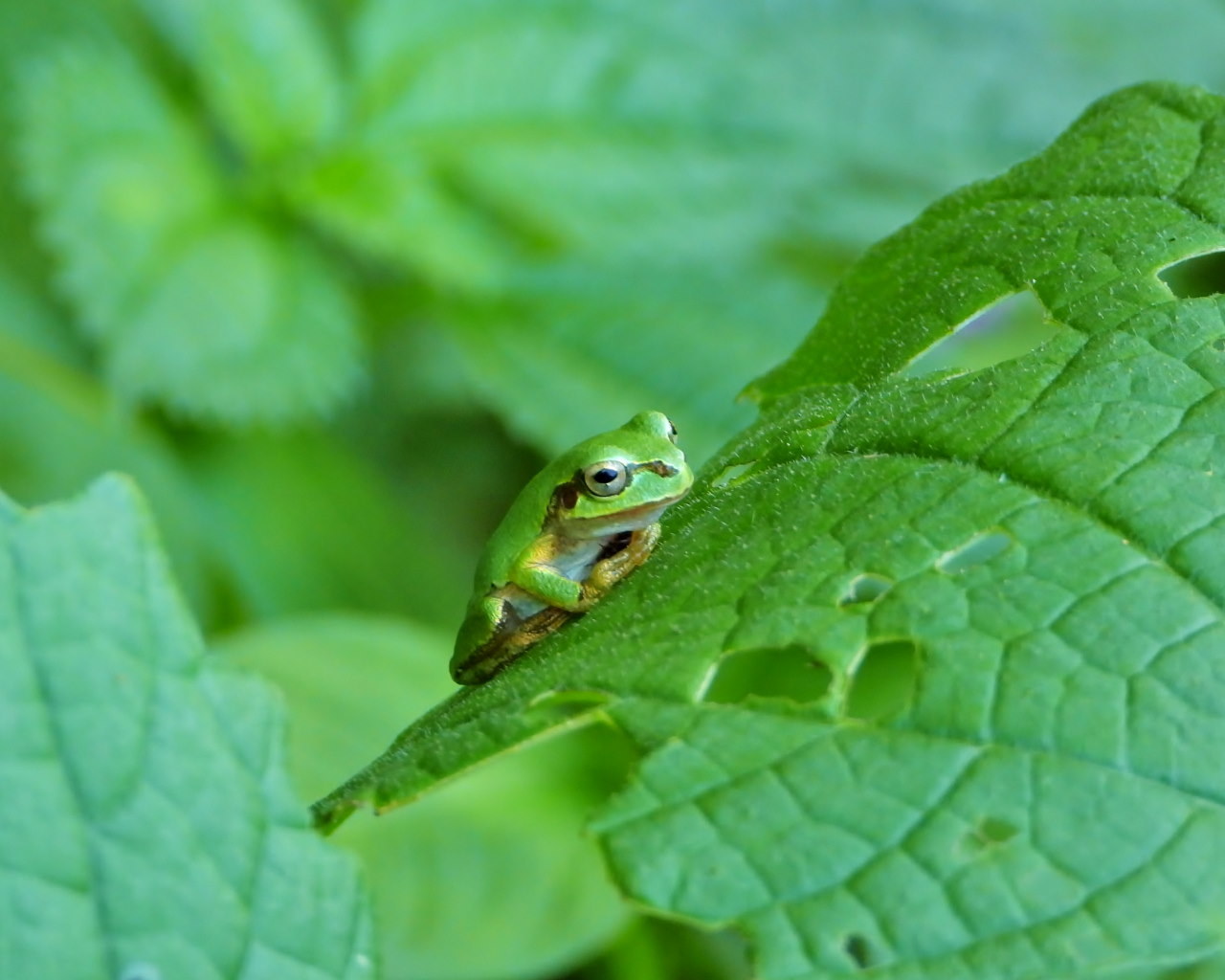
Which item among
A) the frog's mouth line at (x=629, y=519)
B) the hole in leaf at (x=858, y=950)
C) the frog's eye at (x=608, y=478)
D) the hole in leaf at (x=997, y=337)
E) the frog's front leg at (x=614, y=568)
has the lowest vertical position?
the hole in leaf at (x=858, y=950)

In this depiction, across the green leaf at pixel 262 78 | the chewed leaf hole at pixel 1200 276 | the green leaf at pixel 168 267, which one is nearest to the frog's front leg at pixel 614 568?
the green leaf at pixel 168 267

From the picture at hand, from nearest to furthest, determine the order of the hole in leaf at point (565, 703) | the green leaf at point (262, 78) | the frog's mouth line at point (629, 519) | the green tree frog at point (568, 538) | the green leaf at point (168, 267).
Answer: the hole in leaf at point (565, 703) < the green tree frog at point (568, 538) < the frog's mouth line at point (629, 519) < the green leaf at point (168, 267) < the green leaf at point (262, 78)

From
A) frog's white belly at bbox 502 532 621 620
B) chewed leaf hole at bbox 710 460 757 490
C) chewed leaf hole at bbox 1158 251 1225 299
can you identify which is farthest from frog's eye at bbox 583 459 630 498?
chewed leaf hole at bbox 1158 251 1225 299

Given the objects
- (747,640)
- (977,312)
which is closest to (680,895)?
(747,640)

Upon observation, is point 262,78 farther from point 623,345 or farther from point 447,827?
point 447,827

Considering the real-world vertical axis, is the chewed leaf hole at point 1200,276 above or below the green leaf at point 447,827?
above

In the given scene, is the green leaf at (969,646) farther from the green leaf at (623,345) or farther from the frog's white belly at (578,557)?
the green leaf at (623,345)

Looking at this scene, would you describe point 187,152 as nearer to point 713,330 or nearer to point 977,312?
point 713,330

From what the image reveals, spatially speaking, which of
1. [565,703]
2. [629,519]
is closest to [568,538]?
[629,519]
